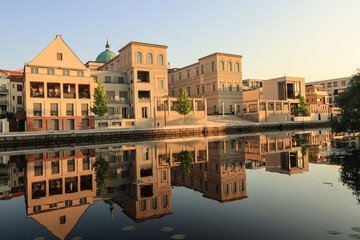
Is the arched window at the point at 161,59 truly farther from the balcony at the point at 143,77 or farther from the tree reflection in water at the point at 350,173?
the tree reflection in water at the point at 350,173

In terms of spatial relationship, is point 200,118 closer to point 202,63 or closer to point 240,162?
point 202,63

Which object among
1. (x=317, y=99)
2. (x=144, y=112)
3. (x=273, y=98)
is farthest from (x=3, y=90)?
(x=317, y=99)

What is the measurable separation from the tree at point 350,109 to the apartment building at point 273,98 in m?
36.9

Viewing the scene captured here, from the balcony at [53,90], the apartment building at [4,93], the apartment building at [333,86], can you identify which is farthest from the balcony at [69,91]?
the apartment building at [333,86]

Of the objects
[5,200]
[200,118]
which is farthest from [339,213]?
[200,118]

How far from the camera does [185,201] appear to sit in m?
9.39

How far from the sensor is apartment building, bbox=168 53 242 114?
230 ft

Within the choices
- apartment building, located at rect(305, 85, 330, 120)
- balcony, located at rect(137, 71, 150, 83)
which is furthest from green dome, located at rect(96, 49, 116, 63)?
apartment building, located at rect(305, 85, 330, 120)

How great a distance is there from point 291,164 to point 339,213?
8.69 m

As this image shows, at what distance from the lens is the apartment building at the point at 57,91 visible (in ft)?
144

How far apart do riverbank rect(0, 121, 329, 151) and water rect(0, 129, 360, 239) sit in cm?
2233

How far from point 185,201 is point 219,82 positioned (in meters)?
62.8

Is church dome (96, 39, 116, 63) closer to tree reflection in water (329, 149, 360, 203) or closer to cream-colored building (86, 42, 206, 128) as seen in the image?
cream-colored building (86, 42, 206, 128)

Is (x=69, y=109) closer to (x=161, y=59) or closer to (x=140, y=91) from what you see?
(x=140, y=91)
